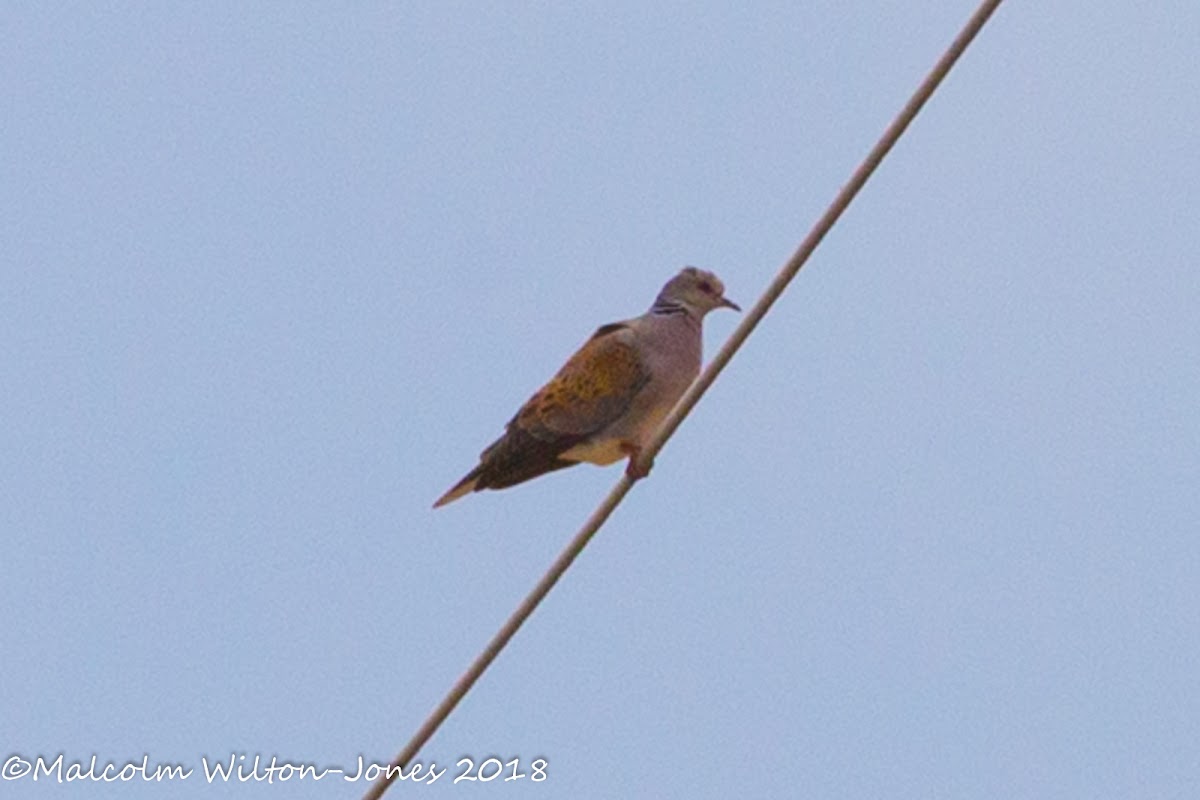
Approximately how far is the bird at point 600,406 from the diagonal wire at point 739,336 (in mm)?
2296

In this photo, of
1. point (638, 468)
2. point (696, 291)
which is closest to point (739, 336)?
point (638, 468)

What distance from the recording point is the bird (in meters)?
8.31

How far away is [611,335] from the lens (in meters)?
8.61

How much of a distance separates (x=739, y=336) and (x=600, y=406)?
2.56 metres

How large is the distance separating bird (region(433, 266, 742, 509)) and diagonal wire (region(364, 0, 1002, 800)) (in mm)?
2296

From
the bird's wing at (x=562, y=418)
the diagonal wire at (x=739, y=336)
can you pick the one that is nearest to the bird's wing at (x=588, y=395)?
the bird's wing at (x=562, y=418)

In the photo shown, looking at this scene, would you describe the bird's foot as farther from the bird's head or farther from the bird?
the bird's head

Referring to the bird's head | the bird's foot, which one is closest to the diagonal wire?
the bird's foot

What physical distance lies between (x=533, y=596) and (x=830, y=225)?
3.09 ft

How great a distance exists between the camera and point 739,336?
5.75 meters

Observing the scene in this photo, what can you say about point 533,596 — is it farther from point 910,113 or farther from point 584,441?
point 584,441

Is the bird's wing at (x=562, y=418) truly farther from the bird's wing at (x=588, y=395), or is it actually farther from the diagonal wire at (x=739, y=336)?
the diagonal wire at (x=739, y=336)

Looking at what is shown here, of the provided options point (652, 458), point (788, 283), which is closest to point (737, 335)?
point (788, 283)

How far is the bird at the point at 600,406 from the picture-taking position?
→ 27.3ft
